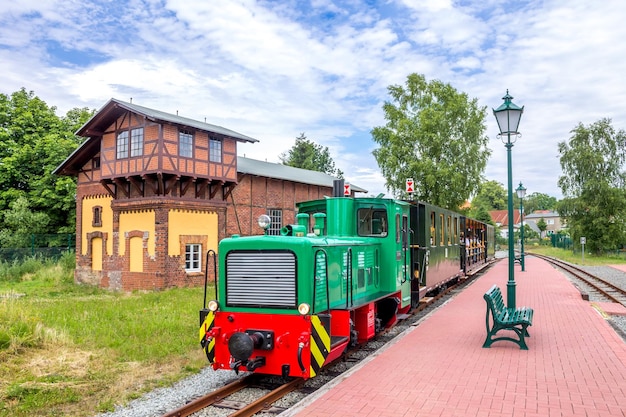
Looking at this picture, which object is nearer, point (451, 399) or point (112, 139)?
point (451, 399)

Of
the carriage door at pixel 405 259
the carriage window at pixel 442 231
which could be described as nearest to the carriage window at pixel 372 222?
the carriage door at pixel 405 259

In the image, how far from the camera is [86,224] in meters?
25.0

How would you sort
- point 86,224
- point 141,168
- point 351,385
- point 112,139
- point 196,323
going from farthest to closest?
point 86,224 → point 112,139 → point 141,168 → point 196,323 → point 351,385

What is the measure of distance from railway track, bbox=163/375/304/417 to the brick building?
1492cm

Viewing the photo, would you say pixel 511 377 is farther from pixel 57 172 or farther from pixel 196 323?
pixel 57 172

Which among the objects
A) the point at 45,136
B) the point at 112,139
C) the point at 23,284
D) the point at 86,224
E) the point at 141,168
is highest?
the point at 45,136

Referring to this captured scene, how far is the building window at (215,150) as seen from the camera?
2264cm

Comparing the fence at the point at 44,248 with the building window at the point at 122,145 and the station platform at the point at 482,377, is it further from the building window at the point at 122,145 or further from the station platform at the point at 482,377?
the station platform at the point at 482,377

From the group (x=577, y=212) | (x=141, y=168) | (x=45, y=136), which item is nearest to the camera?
(x=141, y=168)

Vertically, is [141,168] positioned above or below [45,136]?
below

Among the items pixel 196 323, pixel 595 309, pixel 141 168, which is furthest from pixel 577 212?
pixel 196 323

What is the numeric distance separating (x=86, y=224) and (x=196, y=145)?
303 inches

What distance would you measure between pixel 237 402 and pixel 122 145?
18155 mm

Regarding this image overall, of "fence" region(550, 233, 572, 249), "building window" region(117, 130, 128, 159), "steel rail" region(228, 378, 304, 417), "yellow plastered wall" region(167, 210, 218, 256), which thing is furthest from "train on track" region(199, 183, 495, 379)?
"fence" region(550, 233, 572, 249)
